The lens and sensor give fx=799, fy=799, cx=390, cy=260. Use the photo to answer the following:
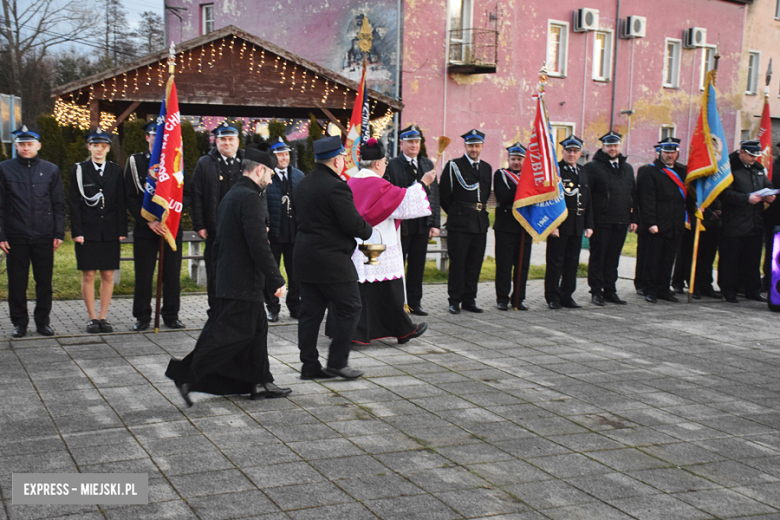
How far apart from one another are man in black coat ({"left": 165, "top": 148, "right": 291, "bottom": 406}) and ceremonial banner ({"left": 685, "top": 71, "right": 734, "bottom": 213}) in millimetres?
7310

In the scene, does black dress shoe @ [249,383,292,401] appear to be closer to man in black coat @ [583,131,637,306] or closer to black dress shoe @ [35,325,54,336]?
black dress shoe @ [35,325,54,336]

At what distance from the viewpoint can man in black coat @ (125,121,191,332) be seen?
8.23 metres

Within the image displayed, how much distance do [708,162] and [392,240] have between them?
556cm

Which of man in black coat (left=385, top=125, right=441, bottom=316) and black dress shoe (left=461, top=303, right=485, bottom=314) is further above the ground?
man in black coat (left=385, top=125, right=441, bottom=316)

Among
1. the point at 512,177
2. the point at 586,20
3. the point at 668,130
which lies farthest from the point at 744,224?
the point at 668,130

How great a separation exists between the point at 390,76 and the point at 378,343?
17922 mm

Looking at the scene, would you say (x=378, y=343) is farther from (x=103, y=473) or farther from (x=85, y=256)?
(x=103, y=473)

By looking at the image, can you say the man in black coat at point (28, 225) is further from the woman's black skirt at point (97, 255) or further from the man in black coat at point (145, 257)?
the man in black coat at point (145, 257)

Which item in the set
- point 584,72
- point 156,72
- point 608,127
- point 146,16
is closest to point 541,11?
point 584,72

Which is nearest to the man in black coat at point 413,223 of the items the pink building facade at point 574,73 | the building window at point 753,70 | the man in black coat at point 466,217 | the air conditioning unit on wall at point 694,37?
the man in black coat at point 466,217

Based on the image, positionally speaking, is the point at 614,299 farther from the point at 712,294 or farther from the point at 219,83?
the point at 219,83

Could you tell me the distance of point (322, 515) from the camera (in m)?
3.70

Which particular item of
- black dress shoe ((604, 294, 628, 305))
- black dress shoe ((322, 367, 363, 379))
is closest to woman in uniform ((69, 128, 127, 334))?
black dress shoe ((322, 367, 363, 379))

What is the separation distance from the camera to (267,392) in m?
5.73
